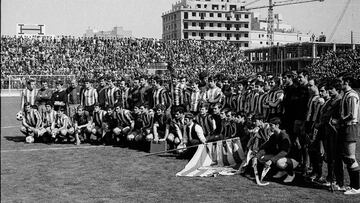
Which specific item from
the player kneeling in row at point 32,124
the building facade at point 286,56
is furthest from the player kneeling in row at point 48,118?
the building facade at point 286,56

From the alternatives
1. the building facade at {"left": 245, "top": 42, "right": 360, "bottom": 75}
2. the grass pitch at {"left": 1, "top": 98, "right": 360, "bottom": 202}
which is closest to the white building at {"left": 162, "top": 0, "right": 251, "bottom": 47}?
the building facade at {"left": 245, "top": 42, "right": 360, "bottom": 75}

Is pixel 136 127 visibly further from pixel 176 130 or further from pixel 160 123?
pixel 176 130

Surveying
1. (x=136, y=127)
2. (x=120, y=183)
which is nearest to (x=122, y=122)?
(x=136, y=127)

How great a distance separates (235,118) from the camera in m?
8.62

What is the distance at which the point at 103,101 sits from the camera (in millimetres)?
12297

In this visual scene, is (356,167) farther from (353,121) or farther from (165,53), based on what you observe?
(165,53)

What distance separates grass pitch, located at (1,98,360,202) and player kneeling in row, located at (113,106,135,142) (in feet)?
4.12

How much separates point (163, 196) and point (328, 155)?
98.2 inches

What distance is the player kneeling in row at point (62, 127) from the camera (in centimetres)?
1148

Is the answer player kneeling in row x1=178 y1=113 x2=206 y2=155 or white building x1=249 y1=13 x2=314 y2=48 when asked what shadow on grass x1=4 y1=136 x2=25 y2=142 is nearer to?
player kneeling in row x1=178 y1=113 x2=206 y2=155

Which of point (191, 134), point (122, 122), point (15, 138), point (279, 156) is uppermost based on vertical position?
point (122, 122)

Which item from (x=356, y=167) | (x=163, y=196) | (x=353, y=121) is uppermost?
(x=353, y=121)

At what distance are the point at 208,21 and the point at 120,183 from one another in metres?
96.9

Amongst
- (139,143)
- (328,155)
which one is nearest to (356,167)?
(328,155)
